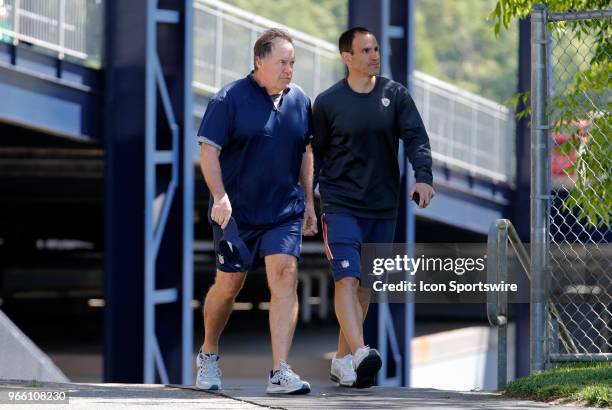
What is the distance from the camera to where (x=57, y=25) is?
1468 centimetres

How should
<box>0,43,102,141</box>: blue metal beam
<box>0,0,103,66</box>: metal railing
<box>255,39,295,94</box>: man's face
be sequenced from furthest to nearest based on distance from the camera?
1. <box>0,0,103,66</box>: metal railing
2. <box>0,43,102,141</box>: blue metal beam
3. <box>255,39,295,94</box>: man's face

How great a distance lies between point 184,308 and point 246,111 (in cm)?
791

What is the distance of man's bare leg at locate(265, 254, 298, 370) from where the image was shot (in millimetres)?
7422

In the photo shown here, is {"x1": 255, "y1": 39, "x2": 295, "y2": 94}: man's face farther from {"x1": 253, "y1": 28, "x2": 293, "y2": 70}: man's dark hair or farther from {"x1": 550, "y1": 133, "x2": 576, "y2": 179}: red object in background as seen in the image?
{"x1": 550, "y1": 133, "x2": 576, "y2": 179}: red object in background

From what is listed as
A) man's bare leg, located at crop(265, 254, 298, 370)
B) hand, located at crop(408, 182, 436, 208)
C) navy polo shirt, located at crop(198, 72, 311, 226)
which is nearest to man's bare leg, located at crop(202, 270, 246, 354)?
man's bare leg, located at crop(265, 254, 298, 370)

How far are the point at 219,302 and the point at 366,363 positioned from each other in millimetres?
862

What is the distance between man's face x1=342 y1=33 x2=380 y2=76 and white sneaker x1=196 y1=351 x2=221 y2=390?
5.83ft

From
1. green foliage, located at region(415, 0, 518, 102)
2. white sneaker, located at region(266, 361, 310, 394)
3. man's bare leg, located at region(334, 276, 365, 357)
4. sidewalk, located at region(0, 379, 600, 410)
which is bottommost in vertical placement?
sidewalk, located at region(0, 379, 600, 410)

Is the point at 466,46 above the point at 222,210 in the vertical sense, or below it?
above

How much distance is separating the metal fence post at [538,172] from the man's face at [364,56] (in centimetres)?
93

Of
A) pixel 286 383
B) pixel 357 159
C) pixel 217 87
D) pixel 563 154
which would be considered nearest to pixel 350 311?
pixel 286 383

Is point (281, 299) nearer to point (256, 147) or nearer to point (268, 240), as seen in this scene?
point (268, 240)

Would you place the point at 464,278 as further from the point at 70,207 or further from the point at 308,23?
the point at 308,23

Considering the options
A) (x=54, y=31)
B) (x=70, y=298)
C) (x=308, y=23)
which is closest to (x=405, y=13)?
(x=54, y=31)
